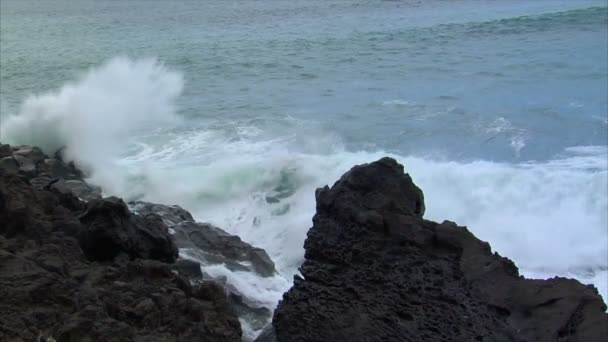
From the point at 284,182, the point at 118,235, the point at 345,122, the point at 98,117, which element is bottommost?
the point at 284,182

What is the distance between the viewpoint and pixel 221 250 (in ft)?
24.1

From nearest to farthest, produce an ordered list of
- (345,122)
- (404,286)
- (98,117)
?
(404,286) → (98,117) → (345,122)

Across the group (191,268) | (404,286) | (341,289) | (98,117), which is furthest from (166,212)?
(98,117)

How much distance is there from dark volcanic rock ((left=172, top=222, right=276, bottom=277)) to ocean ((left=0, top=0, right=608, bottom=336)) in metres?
0.23

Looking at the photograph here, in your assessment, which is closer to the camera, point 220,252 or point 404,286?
point 404,286

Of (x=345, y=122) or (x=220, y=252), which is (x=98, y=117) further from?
(x=220, y=252)

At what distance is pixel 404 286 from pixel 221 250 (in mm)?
3598

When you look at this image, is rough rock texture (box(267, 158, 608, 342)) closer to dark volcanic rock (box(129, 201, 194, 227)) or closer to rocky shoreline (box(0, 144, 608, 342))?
rocky shoreline (box(0, 144, 608, 342))

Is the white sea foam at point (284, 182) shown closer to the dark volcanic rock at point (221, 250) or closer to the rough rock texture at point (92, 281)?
the dark volcanic rock at point (221, 250)

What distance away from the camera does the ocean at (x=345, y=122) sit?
956 cm

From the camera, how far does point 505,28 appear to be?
2538 centimetres

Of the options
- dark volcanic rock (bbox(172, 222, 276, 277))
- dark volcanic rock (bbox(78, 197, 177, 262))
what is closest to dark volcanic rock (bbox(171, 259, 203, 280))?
dark volcanic rock (bbox(78, 197, 177, 262))

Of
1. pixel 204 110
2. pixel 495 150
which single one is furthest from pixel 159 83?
pixel 495 150

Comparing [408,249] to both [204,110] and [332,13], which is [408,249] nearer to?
[204,110]
